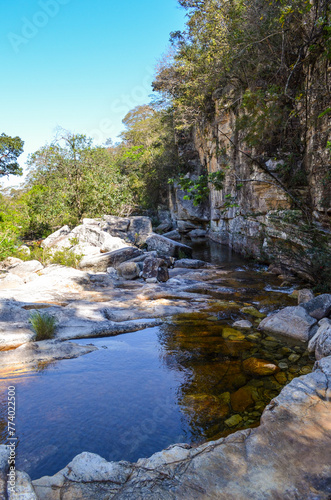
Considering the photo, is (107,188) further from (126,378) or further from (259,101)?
(126,378)

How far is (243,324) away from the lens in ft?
18.7

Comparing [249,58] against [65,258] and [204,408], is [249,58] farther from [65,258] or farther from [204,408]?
[204,408]

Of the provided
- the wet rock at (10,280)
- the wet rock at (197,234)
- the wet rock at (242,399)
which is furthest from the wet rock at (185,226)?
the wet rock at (242,399)

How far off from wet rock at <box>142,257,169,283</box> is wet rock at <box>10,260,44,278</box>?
377 cm

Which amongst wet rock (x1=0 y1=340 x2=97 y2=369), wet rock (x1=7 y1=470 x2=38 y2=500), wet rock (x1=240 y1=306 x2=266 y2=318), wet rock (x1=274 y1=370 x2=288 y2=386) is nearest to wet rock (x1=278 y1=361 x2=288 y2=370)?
wet rock (x1=274 y1=370 x2=288 y2=386)

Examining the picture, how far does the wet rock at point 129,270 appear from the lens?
33.2 feet

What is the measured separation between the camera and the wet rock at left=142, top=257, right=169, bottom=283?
964cm

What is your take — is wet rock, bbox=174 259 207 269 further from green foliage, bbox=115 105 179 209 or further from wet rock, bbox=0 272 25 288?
green foliage, bbox=115 105 179 209

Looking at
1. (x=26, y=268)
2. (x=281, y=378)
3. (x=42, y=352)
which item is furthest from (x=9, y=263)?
(x=281, y=378)

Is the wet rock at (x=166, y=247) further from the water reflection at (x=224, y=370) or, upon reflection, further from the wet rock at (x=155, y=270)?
the water reflection at (x=224, y=370)

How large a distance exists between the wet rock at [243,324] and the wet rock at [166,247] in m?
7.81

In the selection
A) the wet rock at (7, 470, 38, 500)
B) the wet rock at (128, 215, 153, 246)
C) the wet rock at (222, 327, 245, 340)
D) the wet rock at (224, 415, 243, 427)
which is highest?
the wet rock at (128, 215, 153, 246)

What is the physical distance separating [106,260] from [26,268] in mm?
2685

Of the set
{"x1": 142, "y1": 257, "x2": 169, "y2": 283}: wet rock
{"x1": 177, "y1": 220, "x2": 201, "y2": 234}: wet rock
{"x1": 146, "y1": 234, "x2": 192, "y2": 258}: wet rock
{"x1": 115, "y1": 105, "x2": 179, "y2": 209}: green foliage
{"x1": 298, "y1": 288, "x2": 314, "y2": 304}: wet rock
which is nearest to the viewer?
{"x1": 298, "y1": 288, "x2": 314, "y2": 304}: wet rock
